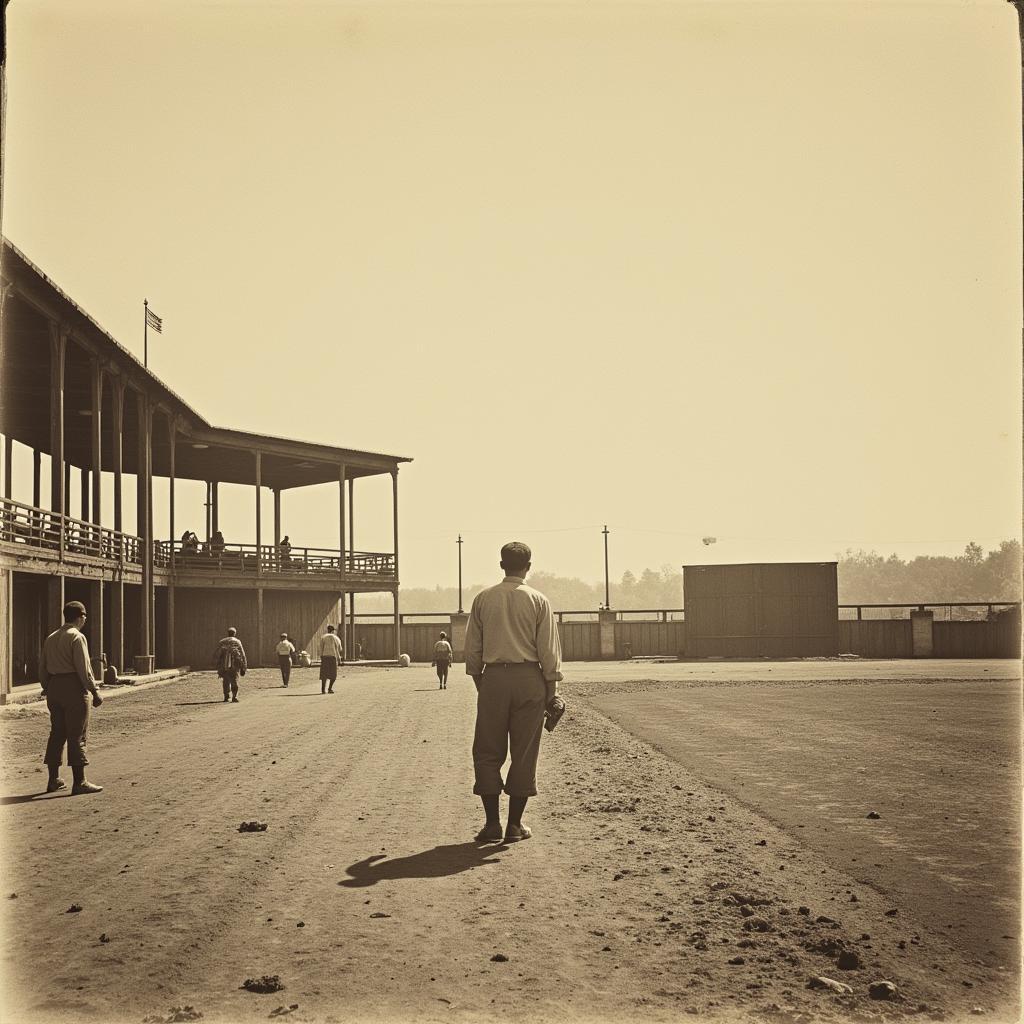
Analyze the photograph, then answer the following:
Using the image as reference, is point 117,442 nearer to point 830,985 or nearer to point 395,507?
point 395,507

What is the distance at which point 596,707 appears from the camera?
2094 cm

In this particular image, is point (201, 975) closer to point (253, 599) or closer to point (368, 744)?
point (368, 744)

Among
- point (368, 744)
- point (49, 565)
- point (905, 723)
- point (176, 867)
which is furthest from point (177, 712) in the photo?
point (176, 867)

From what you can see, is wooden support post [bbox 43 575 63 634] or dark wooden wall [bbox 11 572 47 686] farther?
dark wooden wall [bbox 11 572 47 686]

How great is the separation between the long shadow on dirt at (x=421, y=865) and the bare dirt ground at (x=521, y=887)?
3cm

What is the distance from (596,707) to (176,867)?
14806mm

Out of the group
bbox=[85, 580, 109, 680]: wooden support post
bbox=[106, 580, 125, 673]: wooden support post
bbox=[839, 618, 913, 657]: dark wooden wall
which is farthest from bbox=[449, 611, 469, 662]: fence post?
bbox=[85, 580, 109, 680]: wooden support post

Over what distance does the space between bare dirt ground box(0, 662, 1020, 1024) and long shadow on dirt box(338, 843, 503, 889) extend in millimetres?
30

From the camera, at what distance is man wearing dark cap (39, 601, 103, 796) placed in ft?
32.2

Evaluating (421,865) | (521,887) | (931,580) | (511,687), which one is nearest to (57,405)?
(511,687)

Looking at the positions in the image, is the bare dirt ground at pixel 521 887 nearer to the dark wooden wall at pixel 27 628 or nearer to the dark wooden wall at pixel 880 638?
the dark wooden wall at pixel 27 628

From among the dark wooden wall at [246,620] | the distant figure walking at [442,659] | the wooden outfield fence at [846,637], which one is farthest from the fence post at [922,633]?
the distant figure walking at [442,659]

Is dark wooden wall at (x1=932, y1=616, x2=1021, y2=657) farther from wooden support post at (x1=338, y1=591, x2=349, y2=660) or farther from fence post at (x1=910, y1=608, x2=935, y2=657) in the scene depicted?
wooden support post at (x1=338, y1=591, x2=349, y2=660)

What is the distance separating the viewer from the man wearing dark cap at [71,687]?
981 centimetres
